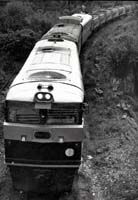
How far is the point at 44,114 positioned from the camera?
728 cm

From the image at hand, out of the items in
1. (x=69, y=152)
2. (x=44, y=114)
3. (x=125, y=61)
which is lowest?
(x=69, y=152)

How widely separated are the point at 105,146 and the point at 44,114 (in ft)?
13.9

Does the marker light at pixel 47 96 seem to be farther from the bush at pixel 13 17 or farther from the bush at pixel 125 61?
the bush at pixel 13 17

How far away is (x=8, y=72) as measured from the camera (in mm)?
15898

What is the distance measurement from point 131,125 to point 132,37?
6.04m

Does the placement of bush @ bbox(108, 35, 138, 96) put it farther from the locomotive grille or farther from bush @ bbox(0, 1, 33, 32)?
the locomotive grille

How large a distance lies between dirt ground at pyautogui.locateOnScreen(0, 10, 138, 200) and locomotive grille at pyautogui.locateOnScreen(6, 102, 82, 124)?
2.41 m

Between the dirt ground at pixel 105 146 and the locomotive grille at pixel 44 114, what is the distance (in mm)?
2410

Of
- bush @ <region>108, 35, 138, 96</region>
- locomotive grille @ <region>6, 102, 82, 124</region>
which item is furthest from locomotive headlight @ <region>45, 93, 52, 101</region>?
bush @ <region>108, 35, 138, 96</region>

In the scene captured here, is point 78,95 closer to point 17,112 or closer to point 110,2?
point 17,112

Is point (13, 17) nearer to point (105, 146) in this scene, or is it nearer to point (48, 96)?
point (105, 146)

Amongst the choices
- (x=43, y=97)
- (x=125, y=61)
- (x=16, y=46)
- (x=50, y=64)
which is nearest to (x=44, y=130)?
(x=43, y=97)

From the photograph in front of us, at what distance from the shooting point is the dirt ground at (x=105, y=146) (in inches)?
344

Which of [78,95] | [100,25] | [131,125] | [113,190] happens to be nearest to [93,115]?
[131,125]
